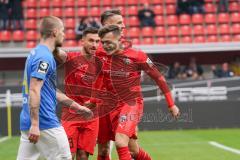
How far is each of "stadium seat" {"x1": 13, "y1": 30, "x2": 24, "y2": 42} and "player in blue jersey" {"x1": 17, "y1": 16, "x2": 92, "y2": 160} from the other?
20.0 meters

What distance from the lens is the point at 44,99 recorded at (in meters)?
6.30

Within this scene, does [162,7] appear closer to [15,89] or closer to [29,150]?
[15,89]

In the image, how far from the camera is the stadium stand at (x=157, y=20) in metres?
26.1

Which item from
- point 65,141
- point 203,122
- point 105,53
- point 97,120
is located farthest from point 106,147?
point 203,122

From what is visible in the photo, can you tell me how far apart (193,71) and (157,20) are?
15.2 ft

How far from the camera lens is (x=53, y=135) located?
625cm

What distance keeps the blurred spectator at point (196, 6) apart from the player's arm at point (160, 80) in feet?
60.7

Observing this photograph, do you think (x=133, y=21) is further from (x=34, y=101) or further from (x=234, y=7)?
(x=34, y=101)

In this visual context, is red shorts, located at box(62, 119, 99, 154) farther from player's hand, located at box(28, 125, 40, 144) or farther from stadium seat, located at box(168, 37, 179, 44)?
stadium seat, located at box(168, 37, 179, 44)

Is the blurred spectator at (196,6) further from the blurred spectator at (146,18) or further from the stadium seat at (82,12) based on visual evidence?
the stadium seat at (82,12)

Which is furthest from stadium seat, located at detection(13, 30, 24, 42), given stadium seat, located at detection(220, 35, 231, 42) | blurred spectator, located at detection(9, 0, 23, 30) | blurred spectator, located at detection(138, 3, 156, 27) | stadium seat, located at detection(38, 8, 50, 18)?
stadium seat, located at detection(220, 35, 231, 42)

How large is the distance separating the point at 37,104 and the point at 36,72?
32cm

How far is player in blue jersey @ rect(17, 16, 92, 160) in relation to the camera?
6.08 meters

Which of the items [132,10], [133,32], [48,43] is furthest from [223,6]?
[48,43]
